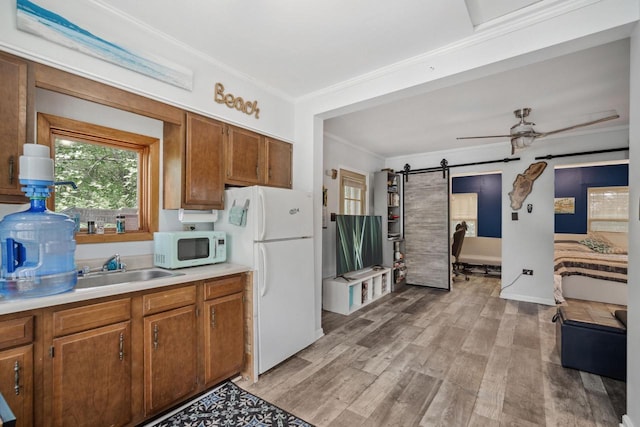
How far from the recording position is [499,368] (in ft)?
8.70

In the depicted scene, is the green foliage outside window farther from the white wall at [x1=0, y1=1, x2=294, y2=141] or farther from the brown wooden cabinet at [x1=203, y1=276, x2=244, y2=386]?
the brown wooden cabinet at [x1=203, y1=276, x2=244, y2=386]

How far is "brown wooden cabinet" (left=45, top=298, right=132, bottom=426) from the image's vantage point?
152cm

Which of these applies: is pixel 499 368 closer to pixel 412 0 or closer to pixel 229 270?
pixel 229 270

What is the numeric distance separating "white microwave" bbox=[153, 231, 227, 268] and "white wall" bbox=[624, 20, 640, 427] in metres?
2.88

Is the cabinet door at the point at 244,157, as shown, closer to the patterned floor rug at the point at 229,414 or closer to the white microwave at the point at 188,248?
the white microwave at the point at 188,248

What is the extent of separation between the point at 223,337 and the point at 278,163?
177 cm

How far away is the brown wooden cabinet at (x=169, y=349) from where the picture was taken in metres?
1.88

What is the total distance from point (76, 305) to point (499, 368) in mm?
3294

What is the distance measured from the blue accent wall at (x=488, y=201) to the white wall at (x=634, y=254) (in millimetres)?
6165

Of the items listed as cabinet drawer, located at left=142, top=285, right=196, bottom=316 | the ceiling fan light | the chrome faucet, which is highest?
the ceiling fan light

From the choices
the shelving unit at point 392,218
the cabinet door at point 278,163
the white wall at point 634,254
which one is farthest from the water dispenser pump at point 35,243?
the shelving unit at point 392,218

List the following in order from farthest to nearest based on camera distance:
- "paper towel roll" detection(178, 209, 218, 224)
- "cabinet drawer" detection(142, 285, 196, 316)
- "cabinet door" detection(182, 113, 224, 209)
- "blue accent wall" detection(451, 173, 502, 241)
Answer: "blue accent wall" detection(451, 173, 502, 241) < "paper towel roll" detection(178, 209, 218, 224) < "cabinet door" detection(182, 113, 224, 209) < "cabinet drawer" detection(142, 285, 196, 316)

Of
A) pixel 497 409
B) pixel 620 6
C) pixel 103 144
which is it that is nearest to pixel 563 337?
pixel 497 409

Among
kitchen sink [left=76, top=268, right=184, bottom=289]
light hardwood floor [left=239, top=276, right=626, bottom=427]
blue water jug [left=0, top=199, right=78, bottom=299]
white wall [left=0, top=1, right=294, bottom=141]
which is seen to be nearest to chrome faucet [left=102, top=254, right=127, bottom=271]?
kitchen sink [left=76, top=268, right=184, bottom=289]
